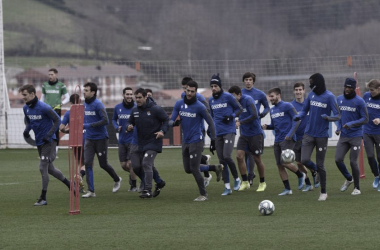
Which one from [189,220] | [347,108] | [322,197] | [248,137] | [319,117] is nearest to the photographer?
[189,220]

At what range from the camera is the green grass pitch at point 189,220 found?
9.73m

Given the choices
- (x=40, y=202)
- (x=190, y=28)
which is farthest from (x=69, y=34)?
(x=40, y=202)

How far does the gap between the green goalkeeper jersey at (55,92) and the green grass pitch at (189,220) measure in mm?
5468

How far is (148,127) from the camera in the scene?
49.3 ft

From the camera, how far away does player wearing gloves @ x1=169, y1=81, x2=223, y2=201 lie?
47.8 feet

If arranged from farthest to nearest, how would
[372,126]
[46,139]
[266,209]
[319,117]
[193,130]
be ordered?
[372,126] < [193,130] < [46,139] < [319,117] < [266,209]

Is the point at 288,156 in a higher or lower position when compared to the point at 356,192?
higher

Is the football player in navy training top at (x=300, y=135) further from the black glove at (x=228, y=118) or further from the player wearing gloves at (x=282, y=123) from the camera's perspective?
the black glove at (x=228, y=118)

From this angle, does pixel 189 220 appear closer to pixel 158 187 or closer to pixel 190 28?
→ pixel 158 187

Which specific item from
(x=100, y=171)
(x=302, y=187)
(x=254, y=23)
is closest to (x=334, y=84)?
(x=254, y=23)

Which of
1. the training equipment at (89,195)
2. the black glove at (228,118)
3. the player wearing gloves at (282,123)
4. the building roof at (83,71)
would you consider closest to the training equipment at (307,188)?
the player wearing gloves at (282,123)

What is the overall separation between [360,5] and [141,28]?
14.6 m

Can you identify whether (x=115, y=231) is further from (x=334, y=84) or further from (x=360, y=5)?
(x=360, y=5)

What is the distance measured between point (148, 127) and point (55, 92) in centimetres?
860
